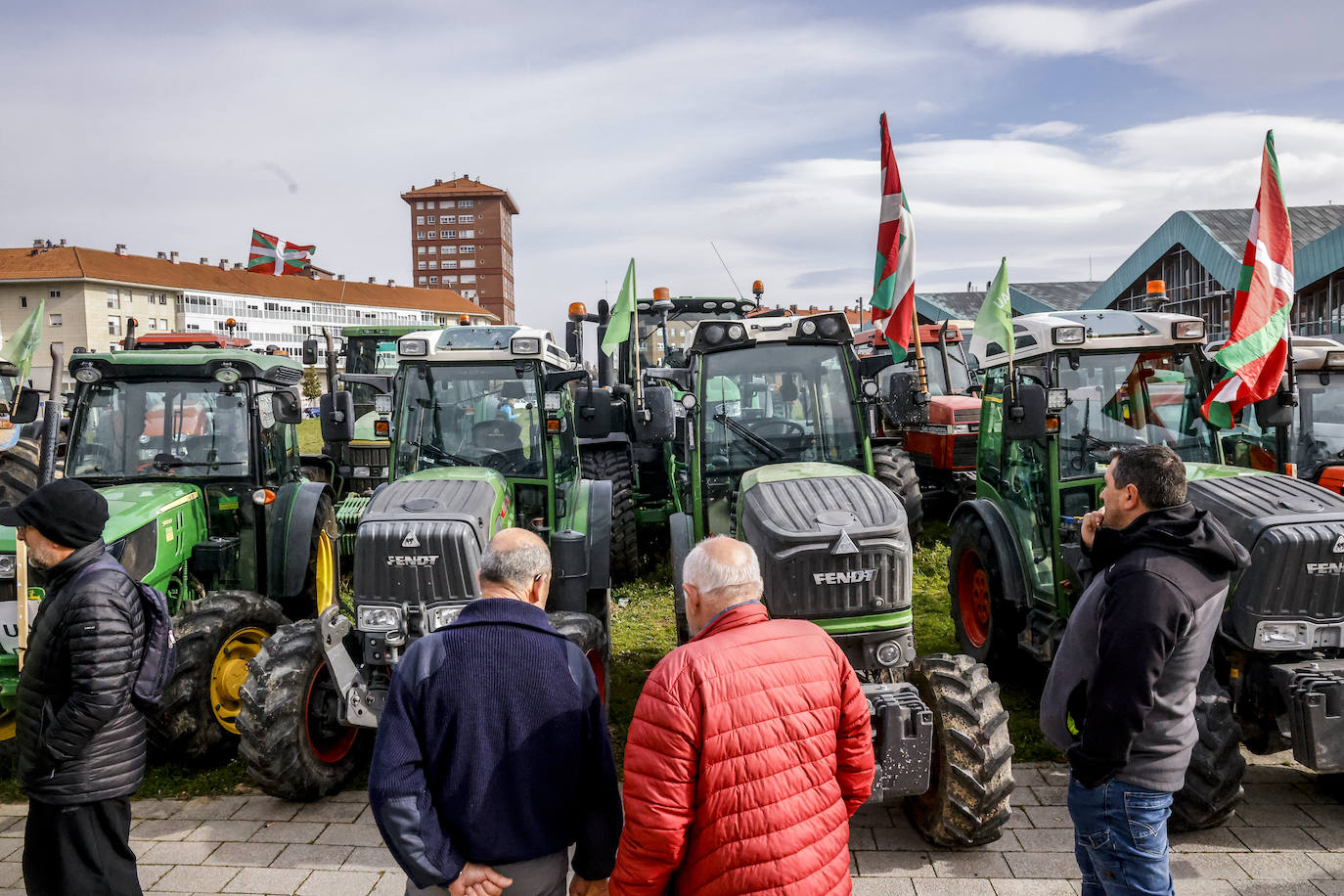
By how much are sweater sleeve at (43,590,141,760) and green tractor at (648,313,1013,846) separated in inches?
100

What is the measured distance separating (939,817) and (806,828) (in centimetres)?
207

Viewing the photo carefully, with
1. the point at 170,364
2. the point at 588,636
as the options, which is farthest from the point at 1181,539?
the point at 170,364

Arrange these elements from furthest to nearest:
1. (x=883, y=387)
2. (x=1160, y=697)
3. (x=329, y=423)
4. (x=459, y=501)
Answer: (x=883, y=387) < (x=329, y=423) < (x=459, y=501) < (x=1160, y=697)

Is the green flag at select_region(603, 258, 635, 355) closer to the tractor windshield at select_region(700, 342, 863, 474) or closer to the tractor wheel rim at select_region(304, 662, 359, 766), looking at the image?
the tractor windshield at select_region(700, 342, 863, 474)

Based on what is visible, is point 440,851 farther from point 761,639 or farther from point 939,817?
point 939,817

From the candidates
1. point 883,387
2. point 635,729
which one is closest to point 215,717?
point 635,729

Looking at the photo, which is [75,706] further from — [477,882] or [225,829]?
[225,829]

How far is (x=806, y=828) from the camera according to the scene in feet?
7.76

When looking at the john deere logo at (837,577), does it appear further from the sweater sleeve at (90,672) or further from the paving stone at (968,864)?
the sweater sleeve at (90,672)

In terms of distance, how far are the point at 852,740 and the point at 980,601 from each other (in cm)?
446

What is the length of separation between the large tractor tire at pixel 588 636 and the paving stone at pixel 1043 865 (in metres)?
2.00

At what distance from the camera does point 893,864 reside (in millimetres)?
4191

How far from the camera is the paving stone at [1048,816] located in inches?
179

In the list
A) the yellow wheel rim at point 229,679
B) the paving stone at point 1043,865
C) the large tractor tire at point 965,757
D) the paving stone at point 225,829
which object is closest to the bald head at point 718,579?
the large tractor tire at point 965,757
